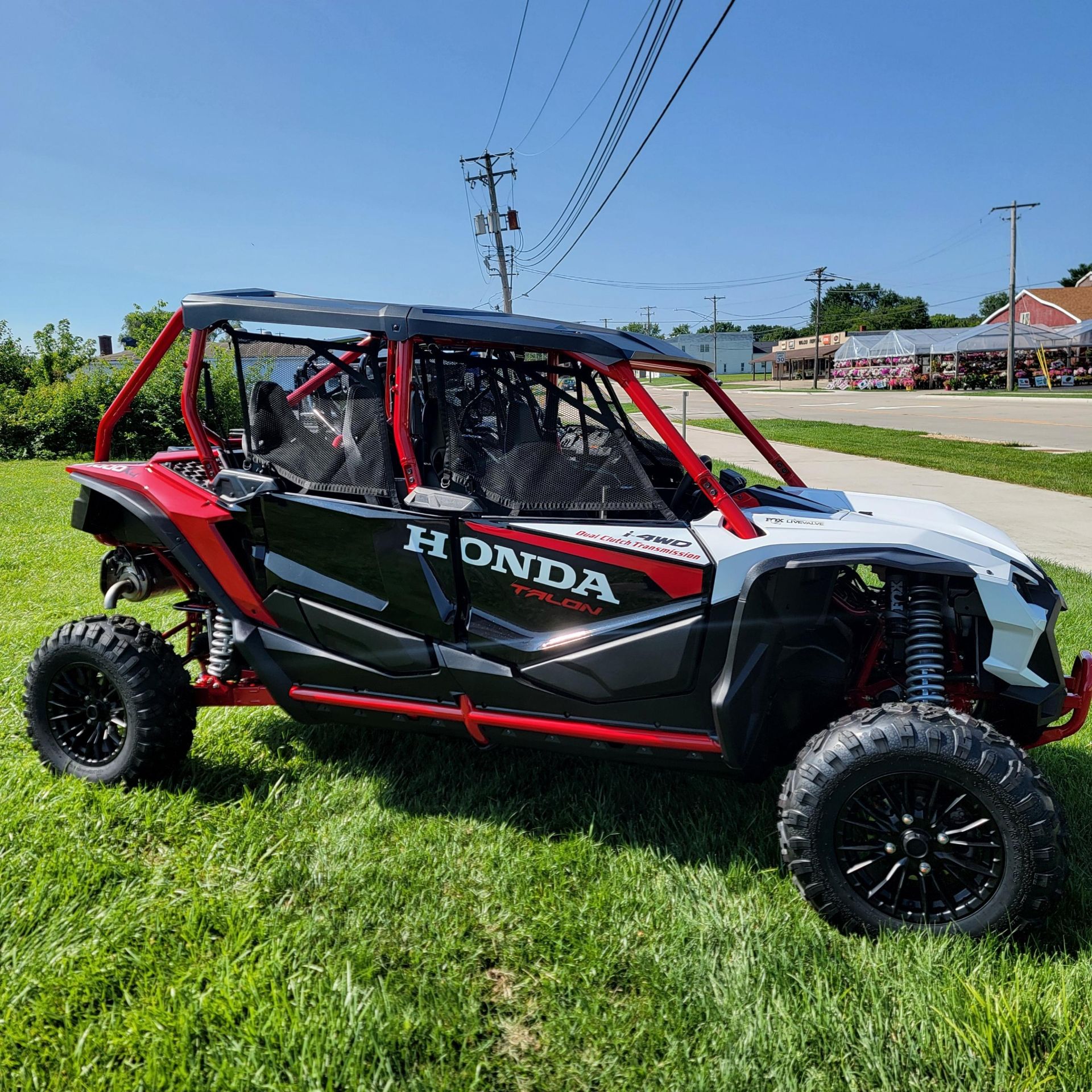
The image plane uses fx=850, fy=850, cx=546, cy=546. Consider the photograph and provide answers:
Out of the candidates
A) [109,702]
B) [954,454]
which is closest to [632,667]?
[109,702]

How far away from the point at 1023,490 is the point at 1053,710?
30.3 feet

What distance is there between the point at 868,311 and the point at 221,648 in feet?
429

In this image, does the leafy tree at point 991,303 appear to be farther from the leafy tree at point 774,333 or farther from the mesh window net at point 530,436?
the mesh window net at point 530,436

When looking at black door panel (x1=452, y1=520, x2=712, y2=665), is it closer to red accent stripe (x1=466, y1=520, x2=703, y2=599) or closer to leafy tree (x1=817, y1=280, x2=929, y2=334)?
red accent stripe (x1=466, y1=520, x2=703, y2=599)

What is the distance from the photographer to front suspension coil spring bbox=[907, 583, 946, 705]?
106 inches

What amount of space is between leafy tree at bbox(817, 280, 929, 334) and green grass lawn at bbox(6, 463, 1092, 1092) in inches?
3585

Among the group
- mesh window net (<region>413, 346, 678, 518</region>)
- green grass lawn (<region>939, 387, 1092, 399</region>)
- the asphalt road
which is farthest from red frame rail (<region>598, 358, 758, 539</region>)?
green grass lawn (<region>939, 387, 1092, 399</region>)

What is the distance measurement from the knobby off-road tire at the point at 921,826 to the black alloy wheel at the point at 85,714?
2693 mm

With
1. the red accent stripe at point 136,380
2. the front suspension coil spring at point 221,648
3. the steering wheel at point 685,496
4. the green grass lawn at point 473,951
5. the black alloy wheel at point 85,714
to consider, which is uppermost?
the red accent stripe at point 136,380

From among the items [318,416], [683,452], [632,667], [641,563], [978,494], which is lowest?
[978,494]

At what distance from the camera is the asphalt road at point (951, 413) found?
61.0 ft

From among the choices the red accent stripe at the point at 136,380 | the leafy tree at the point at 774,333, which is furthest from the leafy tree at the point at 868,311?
the red accent stripe at the point at 136,380

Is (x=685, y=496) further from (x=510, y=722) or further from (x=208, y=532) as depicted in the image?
(x=208, y=532)

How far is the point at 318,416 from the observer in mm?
3340
